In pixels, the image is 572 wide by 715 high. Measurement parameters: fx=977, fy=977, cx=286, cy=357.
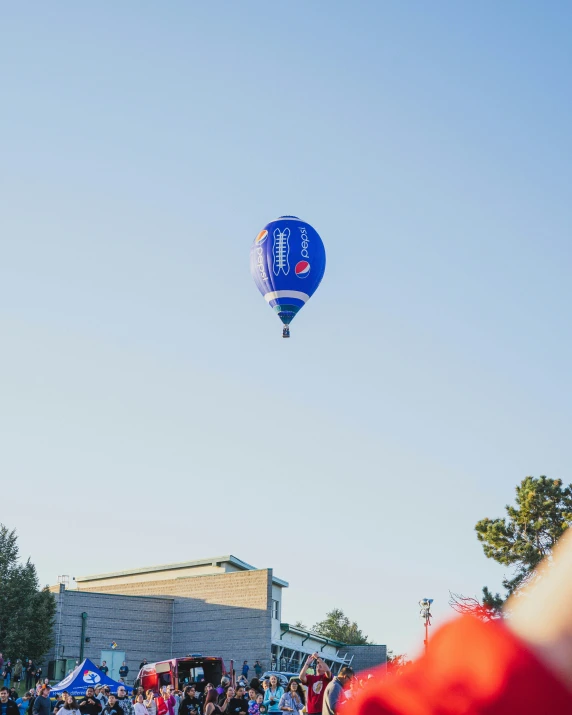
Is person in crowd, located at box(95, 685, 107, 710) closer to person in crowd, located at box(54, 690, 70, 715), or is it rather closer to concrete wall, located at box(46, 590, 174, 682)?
person in crowd, located at box(54, 690, 70, 715)

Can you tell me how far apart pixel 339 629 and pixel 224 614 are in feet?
200

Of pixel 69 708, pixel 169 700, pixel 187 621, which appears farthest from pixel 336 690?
pixel 187 621

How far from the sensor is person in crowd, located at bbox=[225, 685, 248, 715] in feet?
72.8

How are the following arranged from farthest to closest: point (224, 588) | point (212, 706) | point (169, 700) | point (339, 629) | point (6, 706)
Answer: point (339, 629) < point (224, 588) < point (169, 700) < point (6, 706) < point (212, 706)

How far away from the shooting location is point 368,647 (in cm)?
6794

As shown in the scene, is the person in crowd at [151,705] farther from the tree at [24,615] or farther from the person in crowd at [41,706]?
the tree at [24,615]

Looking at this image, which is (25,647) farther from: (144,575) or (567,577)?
(567,577)

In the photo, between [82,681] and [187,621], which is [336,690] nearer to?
[82,681]

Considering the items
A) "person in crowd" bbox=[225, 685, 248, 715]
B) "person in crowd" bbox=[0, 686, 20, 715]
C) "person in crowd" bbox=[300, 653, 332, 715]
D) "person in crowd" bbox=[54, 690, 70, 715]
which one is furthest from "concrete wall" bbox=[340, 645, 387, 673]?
"person in crowd" bbox=[300, 653, 332, 715]

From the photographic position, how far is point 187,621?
194 feet

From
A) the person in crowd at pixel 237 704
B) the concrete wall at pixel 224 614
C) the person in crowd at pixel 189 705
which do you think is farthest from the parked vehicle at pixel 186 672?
the concrete wall at pixel 224 614

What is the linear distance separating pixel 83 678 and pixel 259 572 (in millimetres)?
25496

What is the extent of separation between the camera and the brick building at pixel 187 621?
55188 mm

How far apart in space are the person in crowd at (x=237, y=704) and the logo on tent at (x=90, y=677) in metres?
10.1
